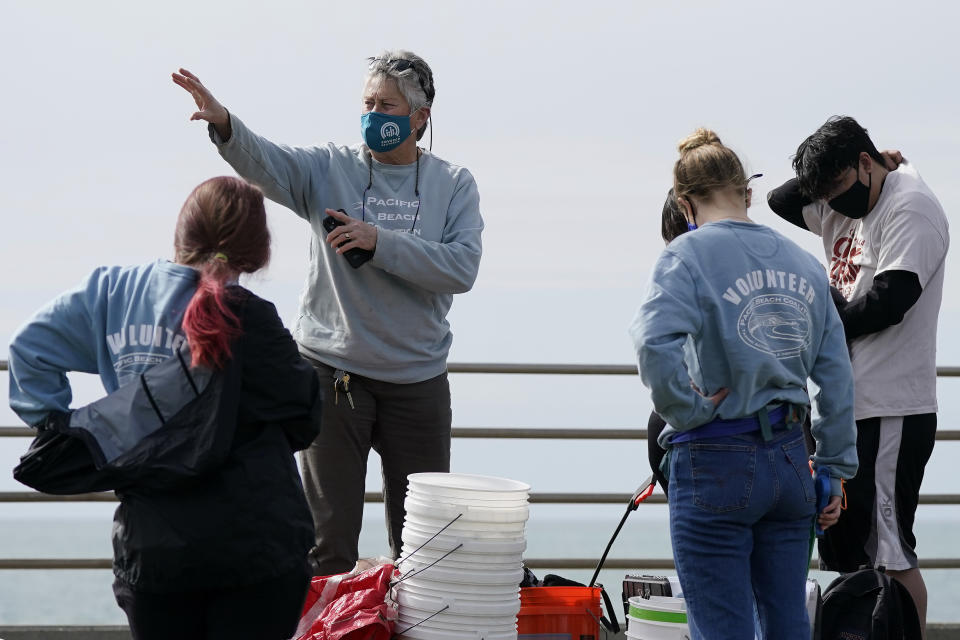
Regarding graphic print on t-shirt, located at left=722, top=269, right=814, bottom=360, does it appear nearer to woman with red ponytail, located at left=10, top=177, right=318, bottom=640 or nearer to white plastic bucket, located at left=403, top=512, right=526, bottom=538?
woman with red ponytail, located at left=10, top=177, right=318, bottom=640

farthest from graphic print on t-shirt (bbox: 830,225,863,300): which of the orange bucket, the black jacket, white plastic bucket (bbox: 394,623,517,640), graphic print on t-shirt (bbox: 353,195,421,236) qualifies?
the black jacket

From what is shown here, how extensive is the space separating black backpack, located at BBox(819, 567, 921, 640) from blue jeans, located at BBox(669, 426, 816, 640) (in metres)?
0.87

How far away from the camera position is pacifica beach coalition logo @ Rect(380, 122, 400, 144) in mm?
4148

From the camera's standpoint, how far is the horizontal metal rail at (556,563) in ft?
17.4

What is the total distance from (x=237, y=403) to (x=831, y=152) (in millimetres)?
2411

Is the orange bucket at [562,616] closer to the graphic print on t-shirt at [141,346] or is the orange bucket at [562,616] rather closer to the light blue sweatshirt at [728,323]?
the light blue sweatshirt at [728,323]

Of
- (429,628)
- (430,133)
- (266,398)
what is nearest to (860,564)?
(429,628)

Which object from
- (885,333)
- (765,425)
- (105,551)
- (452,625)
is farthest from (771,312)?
(105,551)

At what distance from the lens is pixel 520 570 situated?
3.97 m

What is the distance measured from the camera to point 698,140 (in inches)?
134

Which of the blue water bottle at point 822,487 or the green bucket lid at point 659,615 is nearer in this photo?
the blue water bottle at point 822,487

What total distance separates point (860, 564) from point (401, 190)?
80.2 inches

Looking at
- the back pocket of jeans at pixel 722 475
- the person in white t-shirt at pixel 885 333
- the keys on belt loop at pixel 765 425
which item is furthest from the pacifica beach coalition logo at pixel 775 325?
the person in white t-shirt at pixel 885 333

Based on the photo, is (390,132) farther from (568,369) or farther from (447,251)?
(568,369)
